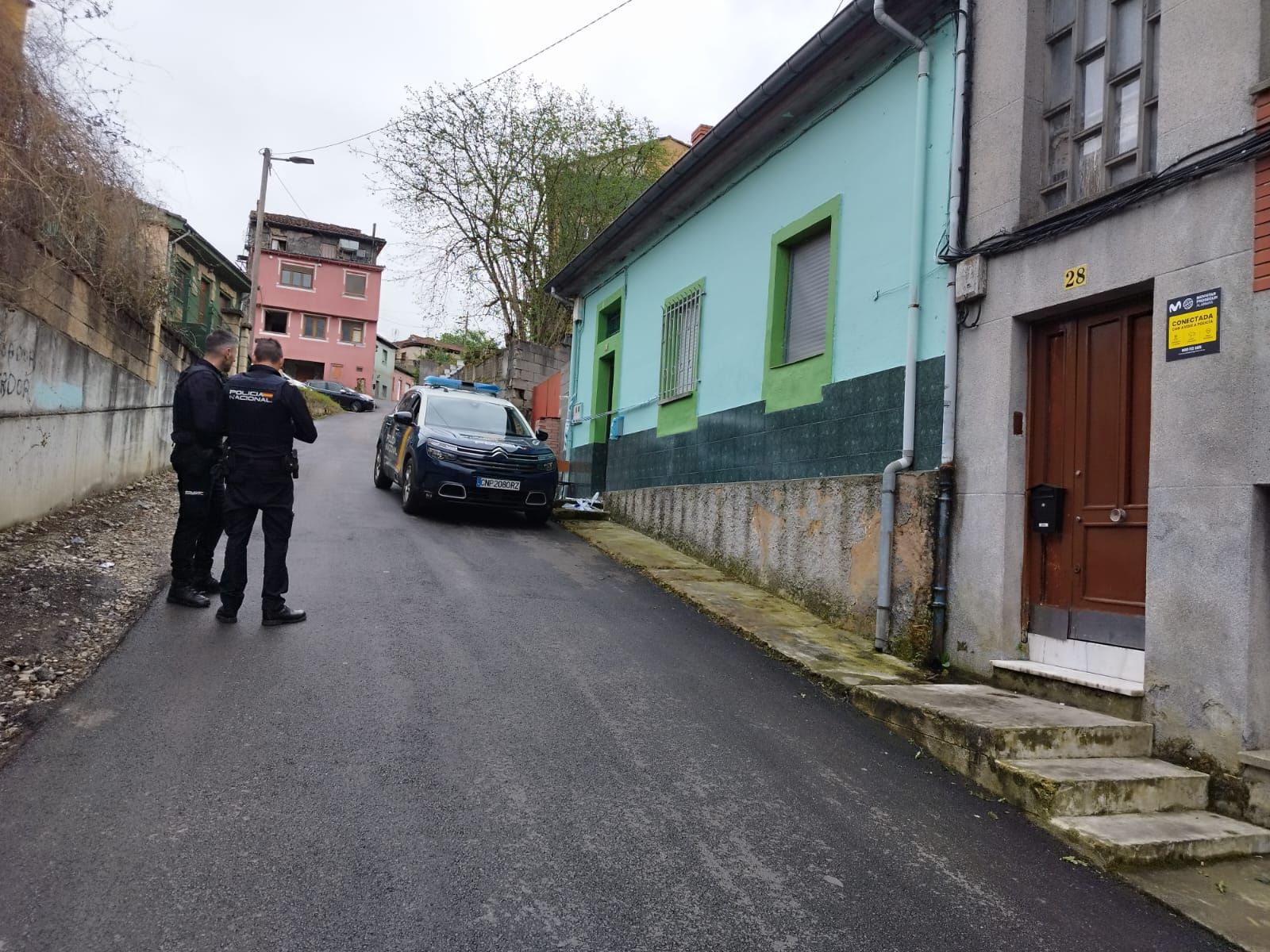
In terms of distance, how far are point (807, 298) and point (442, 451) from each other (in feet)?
16.0

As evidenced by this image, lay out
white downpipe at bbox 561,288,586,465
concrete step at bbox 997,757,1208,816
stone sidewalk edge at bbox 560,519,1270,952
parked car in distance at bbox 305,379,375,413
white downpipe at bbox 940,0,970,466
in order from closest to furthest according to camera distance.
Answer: stone sidewalk edge at bbox 560,519,1270,952 → concrete step at bbox 997,757,1208,816 → white downpipe at bbox 940,0,970,466 → white downpipe at bbox 561,288,586,465 → parked car in distance at bbox 305,379,375,413

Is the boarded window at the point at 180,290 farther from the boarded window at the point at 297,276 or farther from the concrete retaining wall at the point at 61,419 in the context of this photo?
the boarded window at the point at 297,276

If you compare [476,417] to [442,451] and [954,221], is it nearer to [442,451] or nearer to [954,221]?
[442,451]

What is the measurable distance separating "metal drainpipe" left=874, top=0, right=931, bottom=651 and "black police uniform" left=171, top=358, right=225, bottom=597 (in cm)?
483

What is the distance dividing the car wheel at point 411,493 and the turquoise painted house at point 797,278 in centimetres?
318

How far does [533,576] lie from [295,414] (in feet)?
9.98

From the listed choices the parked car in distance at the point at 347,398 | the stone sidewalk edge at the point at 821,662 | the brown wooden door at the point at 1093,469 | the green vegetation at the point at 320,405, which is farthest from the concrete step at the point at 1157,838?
the parked car in distance at the point at 347,398

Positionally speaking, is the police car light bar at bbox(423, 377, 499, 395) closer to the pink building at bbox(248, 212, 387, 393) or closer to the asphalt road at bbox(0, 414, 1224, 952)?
the asphalt road at bbox(0, 414, 1224, 952)

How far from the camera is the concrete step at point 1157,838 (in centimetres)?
355

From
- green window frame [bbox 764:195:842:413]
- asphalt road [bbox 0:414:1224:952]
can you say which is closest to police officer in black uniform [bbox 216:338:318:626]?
asphalt road [bbox 0:414:1224:952]

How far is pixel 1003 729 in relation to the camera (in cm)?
433

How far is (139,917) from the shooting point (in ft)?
8.23

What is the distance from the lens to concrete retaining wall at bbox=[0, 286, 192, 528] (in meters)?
6.93

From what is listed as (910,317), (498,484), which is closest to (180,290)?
(498,484)
